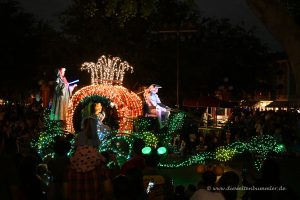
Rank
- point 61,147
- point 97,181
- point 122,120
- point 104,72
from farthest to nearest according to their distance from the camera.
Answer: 1. point 104,72
2. point 122,120
3. point 61,147
4. point 97,181

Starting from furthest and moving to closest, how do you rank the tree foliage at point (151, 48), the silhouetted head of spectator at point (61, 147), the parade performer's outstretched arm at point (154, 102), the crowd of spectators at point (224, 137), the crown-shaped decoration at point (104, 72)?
the tree foliage at point (151, 48) → the crown-shaped decoration at point (104, 72) → the parade performer's outstretched arm at point (154, 102) → the crowd of spectators at point (224, 137) → the silhouetted head of spectator at point (61, 147)

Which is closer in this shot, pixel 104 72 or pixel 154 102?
pixel 154 102

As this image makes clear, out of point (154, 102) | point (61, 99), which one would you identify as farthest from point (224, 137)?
point (61, 99)

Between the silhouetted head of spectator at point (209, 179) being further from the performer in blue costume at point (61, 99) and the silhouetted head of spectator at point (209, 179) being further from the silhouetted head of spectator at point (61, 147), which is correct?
the performer in blue costume at point (61, 99)

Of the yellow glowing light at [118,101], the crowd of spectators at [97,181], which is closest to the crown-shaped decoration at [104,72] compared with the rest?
the yellow glowing light at [118,101]

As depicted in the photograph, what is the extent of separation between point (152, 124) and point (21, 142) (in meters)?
5.54

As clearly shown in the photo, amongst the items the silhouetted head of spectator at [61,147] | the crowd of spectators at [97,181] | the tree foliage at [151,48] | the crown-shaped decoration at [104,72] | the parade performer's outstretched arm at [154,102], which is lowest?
the crowd of spectators at [97,181]

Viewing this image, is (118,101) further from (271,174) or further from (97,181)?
(271,174)

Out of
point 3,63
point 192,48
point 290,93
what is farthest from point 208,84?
point 290,93

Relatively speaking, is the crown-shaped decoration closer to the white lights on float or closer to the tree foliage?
the white lights on float

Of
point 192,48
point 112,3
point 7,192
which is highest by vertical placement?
point 192,48

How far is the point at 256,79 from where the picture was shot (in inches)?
1727

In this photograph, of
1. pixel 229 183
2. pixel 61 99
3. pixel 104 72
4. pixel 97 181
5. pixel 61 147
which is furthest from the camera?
pixel 104 72

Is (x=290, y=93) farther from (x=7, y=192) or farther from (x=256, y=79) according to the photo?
(x=7, y=192)
